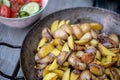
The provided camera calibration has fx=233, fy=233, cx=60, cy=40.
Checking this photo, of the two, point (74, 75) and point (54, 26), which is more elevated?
point (54, 26)

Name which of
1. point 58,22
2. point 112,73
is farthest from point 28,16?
point 112,73

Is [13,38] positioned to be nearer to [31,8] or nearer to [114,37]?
[31,8]

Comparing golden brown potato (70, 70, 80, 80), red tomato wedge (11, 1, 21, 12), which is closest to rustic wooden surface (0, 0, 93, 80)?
red tomato wedge (11, 1, 21, 12)

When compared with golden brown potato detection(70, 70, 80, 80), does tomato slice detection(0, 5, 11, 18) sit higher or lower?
higher

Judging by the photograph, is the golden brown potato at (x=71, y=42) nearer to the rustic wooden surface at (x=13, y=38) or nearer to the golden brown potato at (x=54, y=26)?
the golden brown potato at (x=54, y=26)

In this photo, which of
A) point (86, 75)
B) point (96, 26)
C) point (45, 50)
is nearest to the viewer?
point (86, 75)

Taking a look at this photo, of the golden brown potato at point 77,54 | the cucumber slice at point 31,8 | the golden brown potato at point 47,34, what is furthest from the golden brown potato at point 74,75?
the cucumber slice at point 31,8

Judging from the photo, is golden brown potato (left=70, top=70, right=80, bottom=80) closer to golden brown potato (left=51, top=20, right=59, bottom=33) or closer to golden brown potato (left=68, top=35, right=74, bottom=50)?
golden brown potato (left=68, top=35, right=74, bottom=50)

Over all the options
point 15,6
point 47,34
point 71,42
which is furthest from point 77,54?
point 15,6

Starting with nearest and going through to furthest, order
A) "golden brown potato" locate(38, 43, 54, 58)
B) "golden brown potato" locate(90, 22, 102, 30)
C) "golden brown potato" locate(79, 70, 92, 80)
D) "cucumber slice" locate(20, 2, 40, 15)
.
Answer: "golden brown potato" locate(79, 70, 92, 80) → "golden brown potato" locate(38, 43, 54, 58) → "golden brown potato" locate(90, 22, 102, 30) → "cucumber slice" locate(20, 2, 40, 15)
